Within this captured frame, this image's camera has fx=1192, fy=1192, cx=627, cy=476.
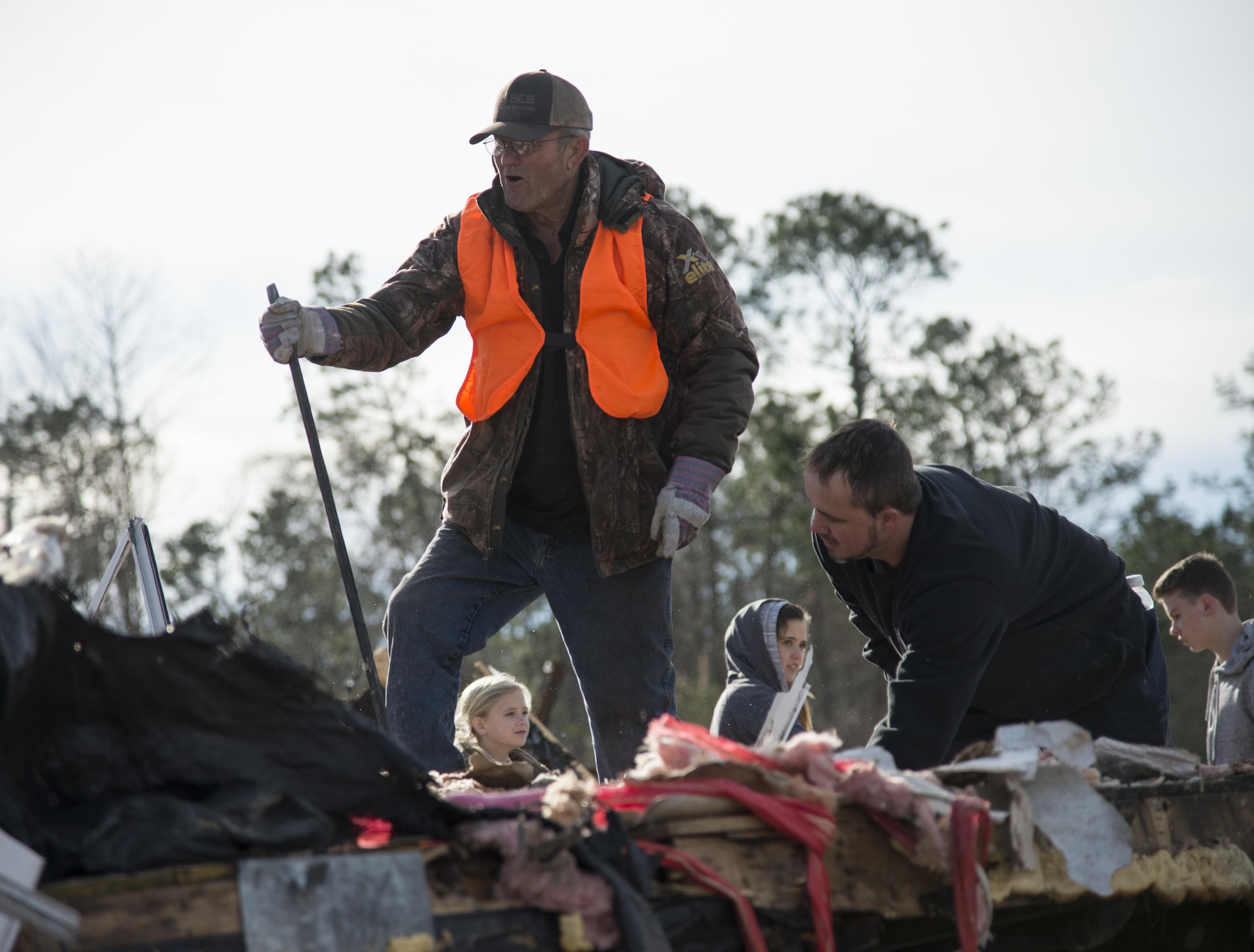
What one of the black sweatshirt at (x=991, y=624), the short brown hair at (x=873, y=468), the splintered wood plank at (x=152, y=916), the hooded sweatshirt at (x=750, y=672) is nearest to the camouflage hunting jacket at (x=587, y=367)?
the short brown hair at (x=873, y=468)

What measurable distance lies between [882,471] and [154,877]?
1.91 metres

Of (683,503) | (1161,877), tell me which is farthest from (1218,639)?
(683,503)

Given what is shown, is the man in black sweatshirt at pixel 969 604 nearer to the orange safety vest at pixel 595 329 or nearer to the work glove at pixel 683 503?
the work glove at pixel 683 503

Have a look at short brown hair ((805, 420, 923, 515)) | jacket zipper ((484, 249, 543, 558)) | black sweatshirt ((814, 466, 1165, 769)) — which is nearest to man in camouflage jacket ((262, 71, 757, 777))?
jacket zipper ((484, 249, 543, 558))

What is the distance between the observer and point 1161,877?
2465 mm

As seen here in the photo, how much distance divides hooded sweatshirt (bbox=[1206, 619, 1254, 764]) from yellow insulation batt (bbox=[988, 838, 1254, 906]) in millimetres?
1592

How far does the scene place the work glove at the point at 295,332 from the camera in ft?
10.3

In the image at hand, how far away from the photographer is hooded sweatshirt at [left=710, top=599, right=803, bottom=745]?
479 centimetres

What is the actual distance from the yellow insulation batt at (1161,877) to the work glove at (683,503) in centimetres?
127

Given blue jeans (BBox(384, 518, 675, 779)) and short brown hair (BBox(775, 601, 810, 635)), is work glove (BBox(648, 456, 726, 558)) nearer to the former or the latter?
blue jeans (BBox(384, 518, 675, 779))

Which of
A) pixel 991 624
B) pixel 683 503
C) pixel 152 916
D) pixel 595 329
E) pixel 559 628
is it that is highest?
pixel 595 329

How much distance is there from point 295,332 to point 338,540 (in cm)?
58

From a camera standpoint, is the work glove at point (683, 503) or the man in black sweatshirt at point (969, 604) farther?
the work glove at point (683, 503)

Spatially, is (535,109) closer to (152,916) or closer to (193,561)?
(152,916)
